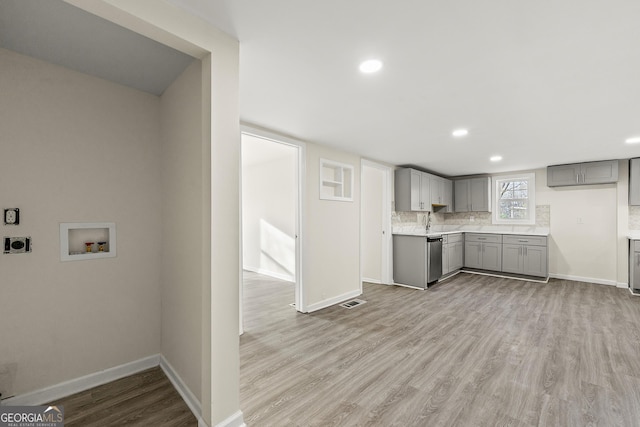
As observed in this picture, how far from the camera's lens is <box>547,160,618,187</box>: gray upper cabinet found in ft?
16.4

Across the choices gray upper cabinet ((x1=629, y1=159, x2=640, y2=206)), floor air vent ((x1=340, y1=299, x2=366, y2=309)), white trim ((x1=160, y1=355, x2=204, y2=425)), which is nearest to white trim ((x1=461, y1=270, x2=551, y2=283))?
gray upper cabinet ((x1=629, y1=159, x2=640, y2=206))

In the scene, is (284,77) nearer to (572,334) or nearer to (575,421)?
(575,421)

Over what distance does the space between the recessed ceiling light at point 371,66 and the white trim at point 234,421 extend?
94.7 inches

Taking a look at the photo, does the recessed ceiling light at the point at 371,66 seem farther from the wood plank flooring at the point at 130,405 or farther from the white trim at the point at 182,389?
the wood plank flooring at the point at 130,405

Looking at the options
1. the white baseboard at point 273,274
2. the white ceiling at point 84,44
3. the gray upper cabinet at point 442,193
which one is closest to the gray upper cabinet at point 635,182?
the gray upper cabinet at point 442,193

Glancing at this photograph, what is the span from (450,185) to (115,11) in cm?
703

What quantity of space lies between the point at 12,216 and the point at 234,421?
6.36 ft

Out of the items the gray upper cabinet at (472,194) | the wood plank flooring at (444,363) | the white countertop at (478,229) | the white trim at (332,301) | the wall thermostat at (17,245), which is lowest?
the wood plank flooring at (444,363)

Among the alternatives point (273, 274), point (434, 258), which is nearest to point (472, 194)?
point (434, 258)

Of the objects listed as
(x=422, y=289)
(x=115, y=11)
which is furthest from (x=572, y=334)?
(x=115, y=11)

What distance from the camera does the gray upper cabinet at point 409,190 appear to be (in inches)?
211

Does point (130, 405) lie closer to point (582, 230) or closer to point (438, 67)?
point (438, 67)

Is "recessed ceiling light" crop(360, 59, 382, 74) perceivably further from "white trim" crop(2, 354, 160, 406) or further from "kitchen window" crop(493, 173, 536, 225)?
"kitchen window" crop(493, 173, 536, 225)

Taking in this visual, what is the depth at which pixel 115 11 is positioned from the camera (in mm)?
1268
